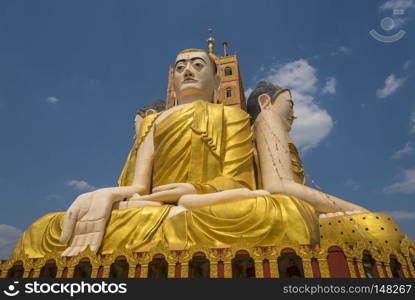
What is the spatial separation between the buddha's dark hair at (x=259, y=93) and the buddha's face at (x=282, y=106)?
88 mm

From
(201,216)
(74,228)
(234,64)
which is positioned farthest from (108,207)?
(234,64)

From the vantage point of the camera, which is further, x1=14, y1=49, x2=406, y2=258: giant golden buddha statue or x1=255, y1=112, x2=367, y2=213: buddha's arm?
x1=255, y1=112, x2=367, y2=213: buddha's arm

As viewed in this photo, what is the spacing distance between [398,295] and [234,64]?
55.4ft

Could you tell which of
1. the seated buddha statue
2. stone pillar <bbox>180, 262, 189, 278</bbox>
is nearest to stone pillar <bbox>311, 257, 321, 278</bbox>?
the seated buddha statue

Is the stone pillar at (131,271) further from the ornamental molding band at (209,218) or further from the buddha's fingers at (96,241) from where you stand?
the buddha's fingers at (96,241)

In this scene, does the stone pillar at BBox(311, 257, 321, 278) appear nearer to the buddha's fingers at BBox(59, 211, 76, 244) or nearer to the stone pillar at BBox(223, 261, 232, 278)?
the stone pillar at BBox(223, 261, 232, 278)

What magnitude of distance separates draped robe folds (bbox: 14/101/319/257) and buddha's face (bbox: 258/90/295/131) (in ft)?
2.83

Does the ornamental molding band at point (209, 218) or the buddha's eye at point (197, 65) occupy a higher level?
the buddha's eye at point (197, 65)

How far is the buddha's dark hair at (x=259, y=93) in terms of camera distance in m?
7.10

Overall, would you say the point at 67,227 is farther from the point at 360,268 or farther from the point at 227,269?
the point at 360,268

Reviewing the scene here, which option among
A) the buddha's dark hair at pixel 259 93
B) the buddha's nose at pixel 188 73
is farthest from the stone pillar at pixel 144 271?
the buddha's dark hair at pixel 259 93

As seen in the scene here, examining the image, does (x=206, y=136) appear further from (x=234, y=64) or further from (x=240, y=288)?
(x=234, y=64)

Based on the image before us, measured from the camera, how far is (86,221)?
14.5 feet

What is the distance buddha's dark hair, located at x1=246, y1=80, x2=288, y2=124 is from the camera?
7103 millimetres
